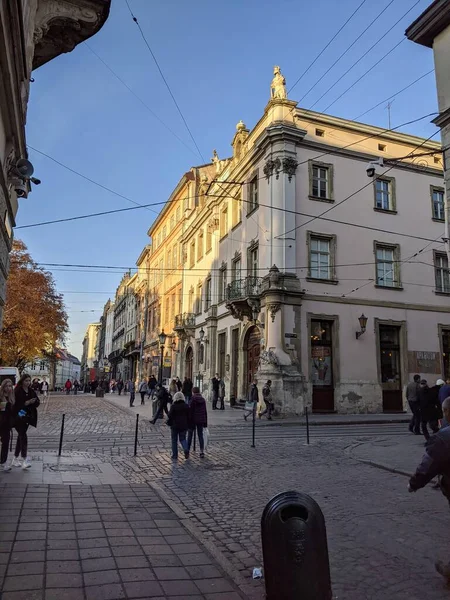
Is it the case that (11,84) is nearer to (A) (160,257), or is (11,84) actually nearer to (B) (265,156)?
(B) (265,156)

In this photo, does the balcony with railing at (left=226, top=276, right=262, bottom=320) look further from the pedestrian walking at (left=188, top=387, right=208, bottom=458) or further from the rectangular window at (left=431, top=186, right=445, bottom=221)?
the pedestrian walking at (left=188, top=387, right=208, bottom=458)

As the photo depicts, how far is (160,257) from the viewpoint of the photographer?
55000 millimetres

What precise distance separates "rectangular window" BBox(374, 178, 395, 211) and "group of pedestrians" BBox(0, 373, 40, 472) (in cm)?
2263

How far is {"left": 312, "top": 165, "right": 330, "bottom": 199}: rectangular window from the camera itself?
84.6ft

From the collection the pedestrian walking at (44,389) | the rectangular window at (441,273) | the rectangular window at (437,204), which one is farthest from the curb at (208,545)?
the pedestrian walking at (44,389)

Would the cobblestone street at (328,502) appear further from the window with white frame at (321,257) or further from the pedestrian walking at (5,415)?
the window with white frame at (321,257)

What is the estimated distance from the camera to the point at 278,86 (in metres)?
25.6

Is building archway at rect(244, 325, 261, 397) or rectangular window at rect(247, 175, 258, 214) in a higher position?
rectangular window at rect(247, 175, 258, 214)

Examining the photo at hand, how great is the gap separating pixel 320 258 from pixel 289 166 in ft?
15.9

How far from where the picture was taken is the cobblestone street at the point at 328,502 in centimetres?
439

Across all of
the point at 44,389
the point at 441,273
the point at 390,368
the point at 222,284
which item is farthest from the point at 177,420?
the point at 44,389

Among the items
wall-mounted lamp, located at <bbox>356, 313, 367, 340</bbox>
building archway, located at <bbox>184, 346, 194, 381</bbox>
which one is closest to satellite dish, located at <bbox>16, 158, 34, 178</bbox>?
wall-mounted lamp, located at <bbox>356, 313, 367, 340</bbox>

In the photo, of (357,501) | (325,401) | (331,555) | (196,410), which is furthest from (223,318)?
(331,555)

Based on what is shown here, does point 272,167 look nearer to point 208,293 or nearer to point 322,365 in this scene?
point 322,365
